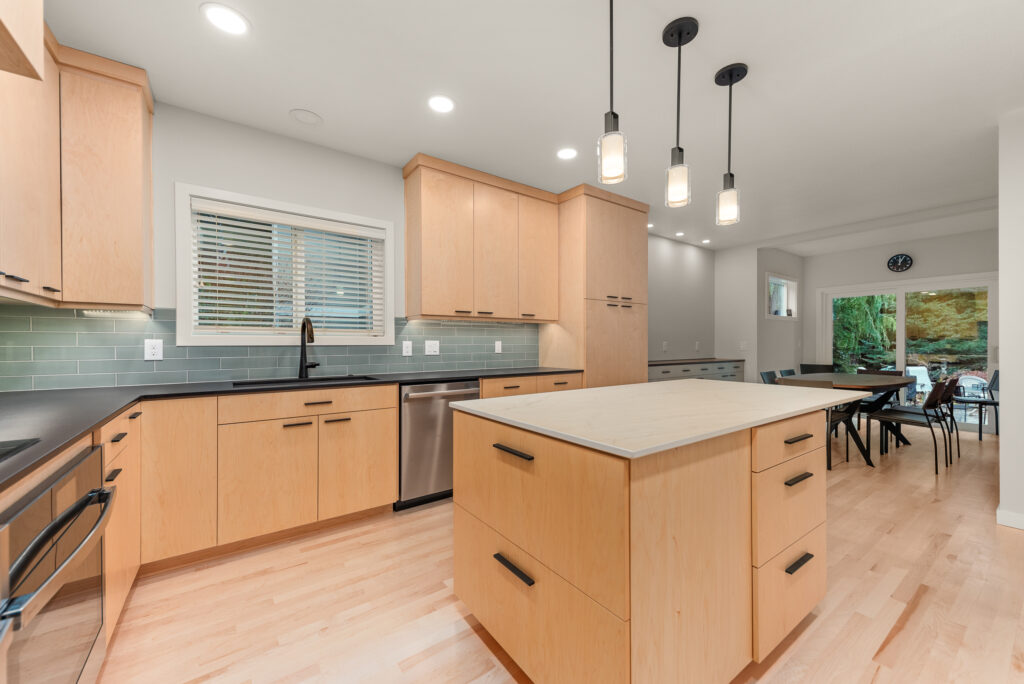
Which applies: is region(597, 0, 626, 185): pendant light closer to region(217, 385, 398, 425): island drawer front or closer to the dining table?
region(217, 385, 398, 425): island drawer front

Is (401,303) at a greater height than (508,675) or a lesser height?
greater

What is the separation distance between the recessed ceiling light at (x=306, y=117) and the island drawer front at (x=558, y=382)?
229 centimetres

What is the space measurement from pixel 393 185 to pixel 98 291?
1.89 meters

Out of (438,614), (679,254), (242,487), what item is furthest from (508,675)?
(679,254)

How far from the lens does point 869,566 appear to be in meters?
2.06

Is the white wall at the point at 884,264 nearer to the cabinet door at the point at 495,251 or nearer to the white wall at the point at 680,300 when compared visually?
the white wall at the point at 680,300

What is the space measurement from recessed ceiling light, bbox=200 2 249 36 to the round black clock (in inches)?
293

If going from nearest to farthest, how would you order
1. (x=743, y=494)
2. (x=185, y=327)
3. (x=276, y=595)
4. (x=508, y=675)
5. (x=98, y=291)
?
(x=743, y=494) < (x=508, y=675) < (x=276, y=595) < (x=98, y=291) < (x=185, y=327)

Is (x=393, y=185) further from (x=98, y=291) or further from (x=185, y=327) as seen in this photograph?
(x=98, y=291)

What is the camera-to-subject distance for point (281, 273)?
2.77 m

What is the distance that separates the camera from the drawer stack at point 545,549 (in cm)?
102

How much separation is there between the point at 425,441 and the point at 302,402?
2.65ft

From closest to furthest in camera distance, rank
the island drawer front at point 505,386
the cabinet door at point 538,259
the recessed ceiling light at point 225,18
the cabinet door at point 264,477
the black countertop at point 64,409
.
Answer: the black countertop at point 64,409 → the recessed ceiling light at point 225,18 → the cabinet door at point 264,477 → the island drawer front at point 505,386 → the cabinet door at point 538,259

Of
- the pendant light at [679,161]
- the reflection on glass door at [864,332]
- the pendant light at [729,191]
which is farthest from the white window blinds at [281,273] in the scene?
the reflection on glass door at [864,332]
